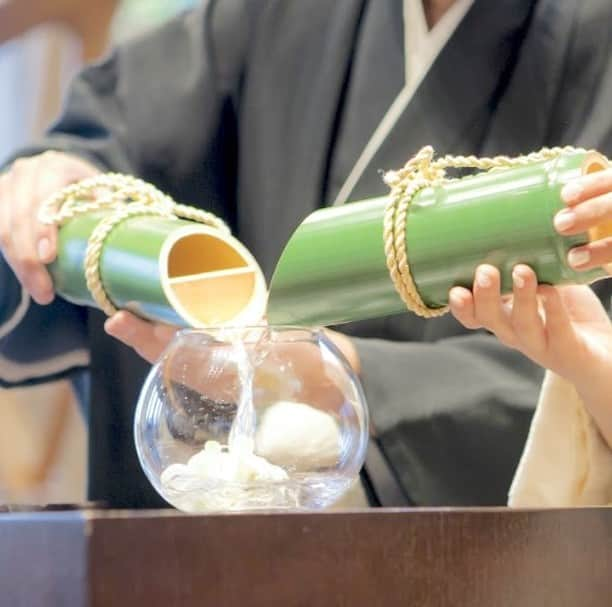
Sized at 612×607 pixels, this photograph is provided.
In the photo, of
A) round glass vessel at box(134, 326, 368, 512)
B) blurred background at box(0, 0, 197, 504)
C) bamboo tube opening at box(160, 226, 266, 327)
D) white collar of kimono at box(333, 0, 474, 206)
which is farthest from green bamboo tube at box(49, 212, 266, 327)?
blurred background at box(0, 0, 197, 504)

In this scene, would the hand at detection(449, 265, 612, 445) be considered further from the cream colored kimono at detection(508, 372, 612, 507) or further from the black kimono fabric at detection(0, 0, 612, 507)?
the black kimono fabric at detection(0, 0, 612, 507)

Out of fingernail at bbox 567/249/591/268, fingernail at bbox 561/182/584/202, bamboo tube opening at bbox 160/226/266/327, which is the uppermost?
fingernail at bbox 561/182/584/202

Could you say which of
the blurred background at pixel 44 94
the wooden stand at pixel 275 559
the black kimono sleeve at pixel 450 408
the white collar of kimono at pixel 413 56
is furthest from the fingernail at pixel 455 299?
the blurred background at pixel 44 94

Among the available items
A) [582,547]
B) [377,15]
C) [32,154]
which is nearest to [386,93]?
[377,15]

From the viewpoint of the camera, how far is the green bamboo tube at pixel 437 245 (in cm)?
49

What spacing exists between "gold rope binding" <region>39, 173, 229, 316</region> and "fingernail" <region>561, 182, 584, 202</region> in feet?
0.75

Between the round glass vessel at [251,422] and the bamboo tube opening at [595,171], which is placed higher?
the bamboo tube opening at [595,171]

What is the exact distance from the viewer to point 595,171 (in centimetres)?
50

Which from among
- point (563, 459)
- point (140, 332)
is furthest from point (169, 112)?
point (563, 459)

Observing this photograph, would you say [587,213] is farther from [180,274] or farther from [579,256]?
[180,274]

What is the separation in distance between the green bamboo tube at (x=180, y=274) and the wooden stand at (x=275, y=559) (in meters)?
0.21

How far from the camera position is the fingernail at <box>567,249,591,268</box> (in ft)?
1.60

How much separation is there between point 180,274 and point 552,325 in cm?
20

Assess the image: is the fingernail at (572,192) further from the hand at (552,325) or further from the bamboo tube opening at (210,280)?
the bamboo tube opening at (210,280)
